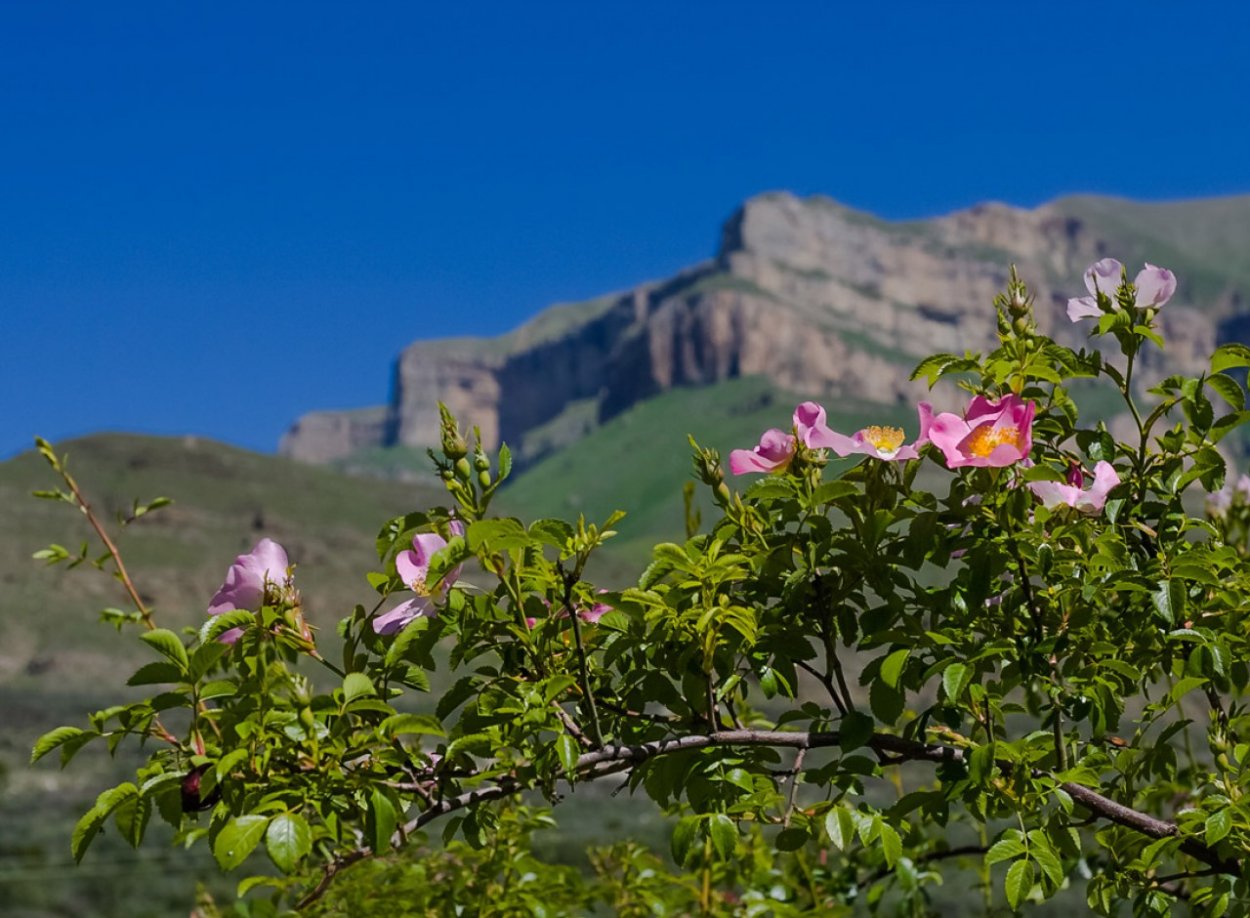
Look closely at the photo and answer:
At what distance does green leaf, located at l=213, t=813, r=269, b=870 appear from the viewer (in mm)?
1664

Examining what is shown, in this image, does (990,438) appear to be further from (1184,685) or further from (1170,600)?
(1184,685)

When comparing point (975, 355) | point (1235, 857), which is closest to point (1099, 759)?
point (1235, 857)

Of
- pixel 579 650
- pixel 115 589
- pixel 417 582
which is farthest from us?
pixel 115 589

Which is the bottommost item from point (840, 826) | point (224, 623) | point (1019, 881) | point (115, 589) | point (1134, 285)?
point (1019, 881)

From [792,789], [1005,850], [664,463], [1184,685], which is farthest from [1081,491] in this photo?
[664,463]

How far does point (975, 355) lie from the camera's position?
7.54 feet

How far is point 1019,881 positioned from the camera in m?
2.00

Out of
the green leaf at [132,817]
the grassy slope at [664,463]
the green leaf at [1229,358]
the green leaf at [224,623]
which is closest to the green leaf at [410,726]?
the green leaf at [224,623]

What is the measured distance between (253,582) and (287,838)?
55 centimetres

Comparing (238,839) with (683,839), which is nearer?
(238,839)

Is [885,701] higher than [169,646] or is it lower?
lower

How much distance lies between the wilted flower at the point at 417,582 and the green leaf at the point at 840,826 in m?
0.72

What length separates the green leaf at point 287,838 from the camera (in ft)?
5.48

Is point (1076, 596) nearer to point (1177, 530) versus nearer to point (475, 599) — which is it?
point (1177, 530)
